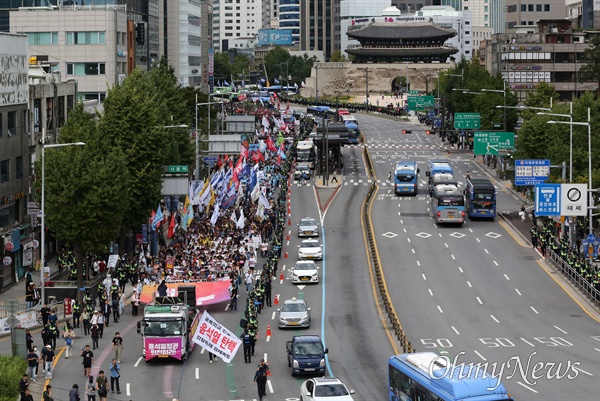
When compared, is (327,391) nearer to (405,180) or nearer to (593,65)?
(405,180)

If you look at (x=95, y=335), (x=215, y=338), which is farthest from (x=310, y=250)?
(x=215, y=338)

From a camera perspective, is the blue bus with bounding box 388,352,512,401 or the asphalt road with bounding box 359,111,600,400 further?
the asphalt road with bounding box 359,111,600,400

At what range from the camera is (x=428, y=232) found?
295ft

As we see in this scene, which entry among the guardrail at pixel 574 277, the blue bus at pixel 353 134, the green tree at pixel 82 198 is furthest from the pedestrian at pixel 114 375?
the blue bus at pixel 353 134

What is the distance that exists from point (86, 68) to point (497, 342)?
67.2 metres

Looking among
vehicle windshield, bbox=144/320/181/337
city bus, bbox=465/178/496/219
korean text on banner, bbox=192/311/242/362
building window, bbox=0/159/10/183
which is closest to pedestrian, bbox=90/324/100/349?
vehicle windshield, bbox=144/320/181/337

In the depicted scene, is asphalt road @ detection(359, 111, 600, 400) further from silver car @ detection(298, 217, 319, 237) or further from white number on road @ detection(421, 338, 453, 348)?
silver car @ detection(298, 217, 319, 237)

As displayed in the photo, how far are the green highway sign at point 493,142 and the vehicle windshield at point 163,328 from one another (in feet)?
221

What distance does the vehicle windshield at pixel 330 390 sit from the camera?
40.8 meters

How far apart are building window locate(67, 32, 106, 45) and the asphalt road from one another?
97.7 feet

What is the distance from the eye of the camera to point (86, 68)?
371ft

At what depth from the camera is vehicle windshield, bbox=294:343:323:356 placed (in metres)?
48.3

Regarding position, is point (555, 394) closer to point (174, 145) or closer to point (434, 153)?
point (174, 145)

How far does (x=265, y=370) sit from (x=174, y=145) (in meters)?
48.4
